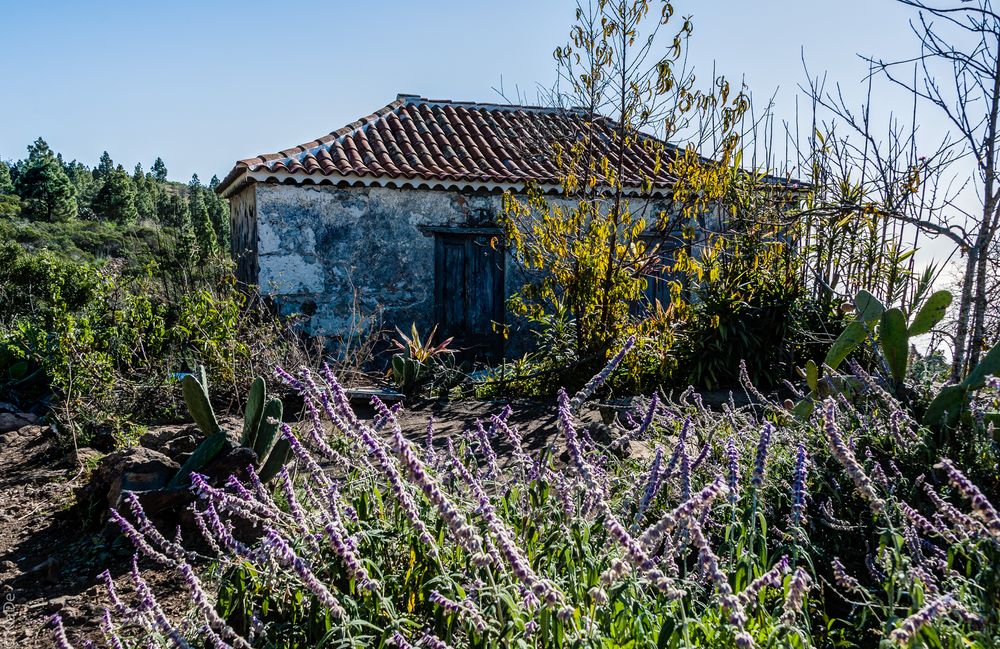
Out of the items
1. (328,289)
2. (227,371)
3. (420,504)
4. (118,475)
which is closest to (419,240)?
(328,289)

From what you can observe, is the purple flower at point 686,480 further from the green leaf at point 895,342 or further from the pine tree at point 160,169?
the pine tree at point 160,169

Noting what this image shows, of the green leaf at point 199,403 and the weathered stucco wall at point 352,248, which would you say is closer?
the green leaf at point 199,403

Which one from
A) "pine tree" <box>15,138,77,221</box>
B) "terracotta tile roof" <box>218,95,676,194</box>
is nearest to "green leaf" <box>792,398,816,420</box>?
"terracotta tile roof" <box>218,95,676,194</box>

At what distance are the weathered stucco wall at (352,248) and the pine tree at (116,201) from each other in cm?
1778

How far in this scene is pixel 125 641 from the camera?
2459mm

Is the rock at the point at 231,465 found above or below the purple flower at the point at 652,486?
below

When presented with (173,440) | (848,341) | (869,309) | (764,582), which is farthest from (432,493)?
(869,309)

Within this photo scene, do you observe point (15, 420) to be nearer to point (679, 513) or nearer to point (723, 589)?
point (679, 513)

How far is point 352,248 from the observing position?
9.98 metres

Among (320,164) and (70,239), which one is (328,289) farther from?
(70,239)

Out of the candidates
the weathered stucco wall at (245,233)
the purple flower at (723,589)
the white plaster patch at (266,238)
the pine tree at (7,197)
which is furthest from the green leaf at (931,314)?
the pine tree at (7,197)

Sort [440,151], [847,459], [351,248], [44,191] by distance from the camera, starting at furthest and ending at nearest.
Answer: [44,191], [440,151], [351,248], [847,459]

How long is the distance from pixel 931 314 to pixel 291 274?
24.3 ft

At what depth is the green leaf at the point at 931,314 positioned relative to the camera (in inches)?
179
